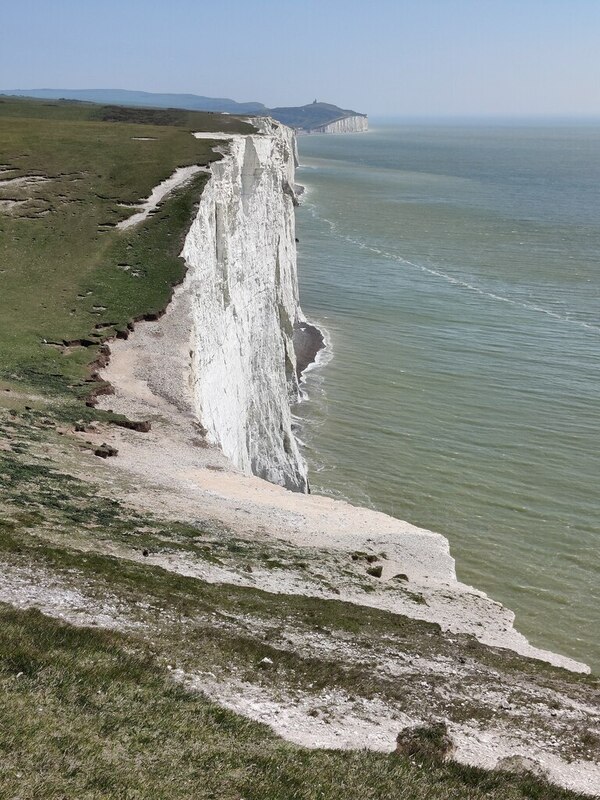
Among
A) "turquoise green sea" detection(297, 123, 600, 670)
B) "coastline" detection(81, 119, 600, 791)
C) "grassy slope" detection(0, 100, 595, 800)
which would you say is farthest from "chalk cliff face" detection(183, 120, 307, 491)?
"grassy slope" detection(0, 100, 595, 800)

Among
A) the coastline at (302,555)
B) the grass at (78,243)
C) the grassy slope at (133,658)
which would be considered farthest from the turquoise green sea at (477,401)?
the grassy slope at (133,658)

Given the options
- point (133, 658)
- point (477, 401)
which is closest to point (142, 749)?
point (133, 658)

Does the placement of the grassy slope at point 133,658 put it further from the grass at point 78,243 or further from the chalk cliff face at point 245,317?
the chalk cliff face at point 245,317

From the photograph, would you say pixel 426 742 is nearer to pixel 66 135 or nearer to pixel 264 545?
pixel 264 545

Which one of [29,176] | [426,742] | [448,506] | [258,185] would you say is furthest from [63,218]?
[426,742]

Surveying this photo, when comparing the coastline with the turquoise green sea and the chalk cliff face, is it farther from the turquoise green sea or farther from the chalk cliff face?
the turquoise green sea

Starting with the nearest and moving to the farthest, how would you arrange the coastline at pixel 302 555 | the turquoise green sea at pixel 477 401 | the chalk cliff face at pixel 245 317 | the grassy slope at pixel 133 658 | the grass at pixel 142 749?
the grass at pixel 142 749 → the grassy slope at pixel 133 658 → the coastline at pixel 302 555 → the turquoise green sea at pixel 477 401 → the chalk cliff face at pixel 245 317
